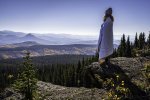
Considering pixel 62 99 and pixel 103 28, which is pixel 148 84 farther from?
pixel 62 99

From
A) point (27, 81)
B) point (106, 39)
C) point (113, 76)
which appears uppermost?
point (106, 39)

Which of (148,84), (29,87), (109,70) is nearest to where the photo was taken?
(148,84)

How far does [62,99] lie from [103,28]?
18.0 ft

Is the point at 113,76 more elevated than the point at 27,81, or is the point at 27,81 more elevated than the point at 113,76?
the point at 113,76

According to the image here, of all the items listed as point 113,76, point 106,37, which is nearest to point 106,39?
point 106,37

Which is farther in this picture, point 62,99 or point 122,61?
point 122,61

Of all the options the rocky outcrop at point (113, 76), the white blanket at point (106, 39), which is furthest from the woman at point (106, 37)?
the rocky outcrop at point (113, 76)

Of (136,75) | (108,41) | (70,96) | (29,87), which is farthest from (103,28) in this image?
(29,87)

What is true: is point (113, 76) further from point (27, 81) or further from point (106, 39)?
point (27, 81)

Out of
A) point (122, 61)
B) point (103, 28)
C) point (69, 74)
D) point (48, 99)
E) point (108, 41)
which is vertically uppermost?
point (103, 28)

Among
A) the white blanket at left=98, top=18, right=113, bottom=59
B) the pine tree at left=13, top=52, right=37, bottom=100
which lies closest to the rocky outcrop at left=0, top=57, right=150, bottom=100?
the white blanket at left=98, top=18, right=113, bottom=59

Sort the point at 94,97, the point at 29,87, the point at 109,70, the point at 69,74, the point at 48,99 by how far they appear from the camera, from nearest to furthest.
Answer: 1. the point at 94,97
2. the point at 109,70
3. the point at 48,99
4. the point at 29,87
5. the point at 69,74

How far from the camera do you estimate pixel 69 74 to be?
10994 cm

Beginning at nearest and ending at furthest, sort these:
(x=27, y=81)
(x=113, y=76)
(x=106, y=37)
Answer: (x=113, y=76), (x=106, y=37), (x=27, y=81)
